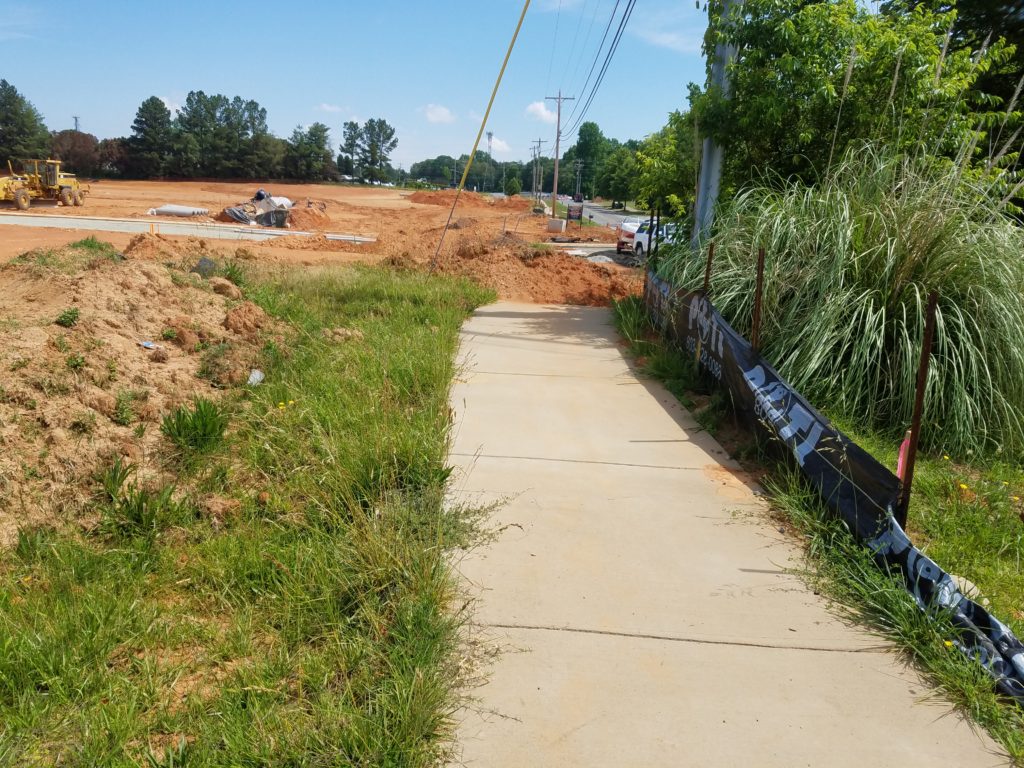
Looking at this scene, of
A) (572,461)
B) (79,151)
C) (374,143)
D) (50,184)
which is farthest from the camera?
(374,143)

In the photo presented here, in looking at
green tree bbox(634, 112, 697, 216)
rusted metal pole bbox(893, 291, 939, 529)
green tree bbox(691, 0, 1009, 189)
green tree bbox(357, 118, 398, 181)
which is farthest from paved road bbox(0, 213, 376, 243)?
green tree bbox(357, 118, 398, 181)

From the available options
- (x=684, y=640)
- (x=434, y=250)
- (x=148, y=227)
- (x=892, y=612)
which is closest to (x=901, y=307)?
(x=892, y=612)

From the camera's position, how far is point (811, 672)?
10.8 feet

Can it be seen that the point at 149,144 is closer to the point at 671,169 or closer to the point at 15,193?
the point at 15,193

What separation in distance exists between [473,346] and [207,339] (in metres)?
3.24

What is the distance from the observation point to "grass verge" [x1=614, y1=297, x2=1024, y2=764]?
3189mm

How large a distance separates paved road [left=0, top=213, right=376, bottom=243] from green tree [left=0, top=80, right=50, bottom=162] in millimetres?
48827

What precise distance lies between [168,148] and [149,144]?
214 cm

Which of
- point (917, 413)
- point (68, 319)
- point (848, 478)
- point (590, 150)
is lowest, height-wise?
point (848, 478)

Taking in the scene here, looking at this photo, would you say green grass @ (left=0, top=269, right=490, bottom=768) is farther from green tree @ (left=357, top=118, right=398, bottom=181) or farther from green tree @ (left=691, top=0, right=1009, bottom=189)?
green tree @ (left=357, top=118, right=398, bottom=181)

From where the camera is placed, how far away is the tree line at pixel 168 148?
70.9 m

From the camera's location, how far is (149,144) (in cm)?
8338

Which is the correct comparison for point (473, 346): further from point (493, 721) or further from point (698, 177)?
point (493, 721)

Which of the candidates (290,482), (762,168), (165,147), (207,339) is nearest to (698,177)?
(762,168)
